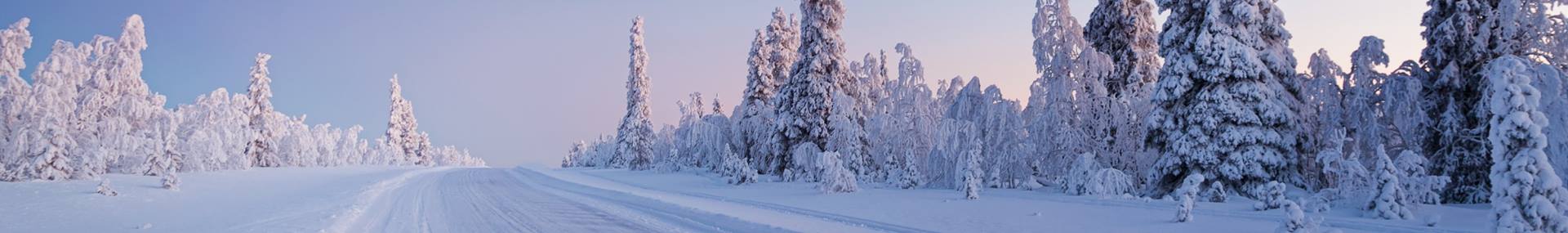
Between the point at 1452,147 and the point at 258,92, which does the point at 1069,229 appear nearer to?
the point at 1452,147

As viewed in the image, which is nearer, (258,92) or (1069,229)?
(1069,229)

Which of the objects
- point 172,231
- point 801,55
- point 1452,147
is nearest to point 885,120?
point 801,55

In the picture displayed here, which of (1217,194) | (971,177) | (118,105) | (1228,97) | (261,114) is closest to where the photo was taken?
(1217,194)

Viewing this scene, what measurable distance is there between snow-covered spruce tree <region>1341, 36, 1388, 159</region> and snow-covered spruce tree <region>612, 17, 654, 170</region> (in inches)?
1687

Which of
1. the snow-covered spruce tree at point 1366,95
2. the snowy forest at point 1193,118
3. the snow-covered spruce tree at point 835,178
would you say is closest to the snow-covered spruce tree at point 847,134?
the snowy forest at point 1193,118

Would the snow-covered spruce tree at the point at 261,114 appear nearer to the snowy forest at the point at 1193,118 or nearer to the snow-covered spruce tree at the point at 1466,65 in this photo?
the snowy forest at the point at 1193,118

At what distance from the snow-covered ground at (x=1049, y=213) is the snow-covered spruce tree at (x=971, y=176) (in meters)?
0.28

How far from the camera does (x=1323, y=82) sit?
15.1 m

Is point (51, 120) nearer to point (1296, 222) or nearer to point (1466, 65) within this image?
point (1296, 222)

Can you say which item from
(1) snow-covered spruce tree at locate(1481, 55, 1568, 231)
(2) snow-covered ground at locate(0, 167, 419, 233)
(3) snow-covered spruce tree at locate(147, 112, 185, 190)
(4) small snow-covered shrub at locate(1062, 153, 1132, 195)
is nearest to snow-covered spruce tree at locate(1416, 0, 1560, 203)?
(4) small snow-covered shrub at locate(1062, 153, 1132, 195)

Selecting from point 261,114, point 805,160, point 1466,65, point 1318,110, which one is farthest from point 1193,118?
point 261,114

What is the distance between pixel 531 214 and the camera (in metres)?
12.7

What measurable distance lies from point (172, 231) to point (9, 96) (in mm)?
20640

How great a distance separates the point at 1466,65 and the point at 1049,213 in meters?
8.46
